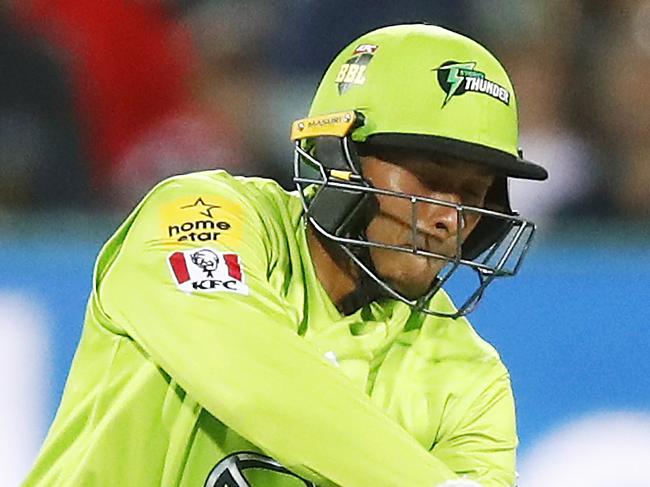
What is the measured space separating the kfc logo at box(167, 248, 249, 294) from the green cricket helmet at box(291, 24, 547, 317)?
0.61 feet

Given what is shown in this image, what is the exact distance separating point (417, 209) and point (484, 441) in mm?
335

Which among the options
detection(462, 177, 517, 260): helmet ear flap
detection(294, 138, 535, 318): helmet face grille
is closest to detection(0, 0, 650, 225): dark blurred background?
detection(462, 177, 517, 260): helmet ear flap

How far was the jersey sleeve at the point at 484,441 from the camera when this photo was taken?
2.32 m

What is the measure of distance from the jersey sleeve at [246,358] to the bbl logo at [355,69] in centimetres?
30

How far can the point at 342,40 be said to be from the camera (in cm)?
386

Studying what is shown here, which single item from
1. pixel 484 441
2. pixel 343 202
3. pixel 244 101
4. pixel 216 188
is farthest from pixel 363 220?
pixel 244 101

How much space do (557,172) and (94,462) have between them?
1824 millimetres

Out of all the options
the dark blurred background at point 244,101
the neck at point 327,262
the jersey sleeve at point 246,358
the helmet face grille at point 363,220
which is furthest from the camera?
the dark blurred background at point 244,101

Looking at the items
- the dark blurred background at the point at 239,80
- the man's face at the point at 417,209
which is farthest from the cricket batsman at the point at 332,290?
the dark blurred background at the point at 239,80

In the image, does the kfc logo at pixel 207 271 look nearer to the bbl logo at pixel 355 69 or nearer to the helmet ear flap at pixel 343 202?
the helmet ear flap at pixel 343 202

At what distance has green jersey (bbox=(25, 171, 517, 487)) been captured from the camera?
78.6 inches

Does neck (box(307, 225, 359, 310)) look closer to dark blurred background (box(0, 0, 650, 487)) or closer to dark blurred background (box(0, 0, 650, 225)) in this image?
dark blurred background (box(0, 0, 650, 487))

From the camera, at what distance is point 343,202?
2.27 meters

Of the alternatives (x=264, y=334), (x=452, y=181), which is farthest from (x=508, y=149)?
(x=264, y=334)
